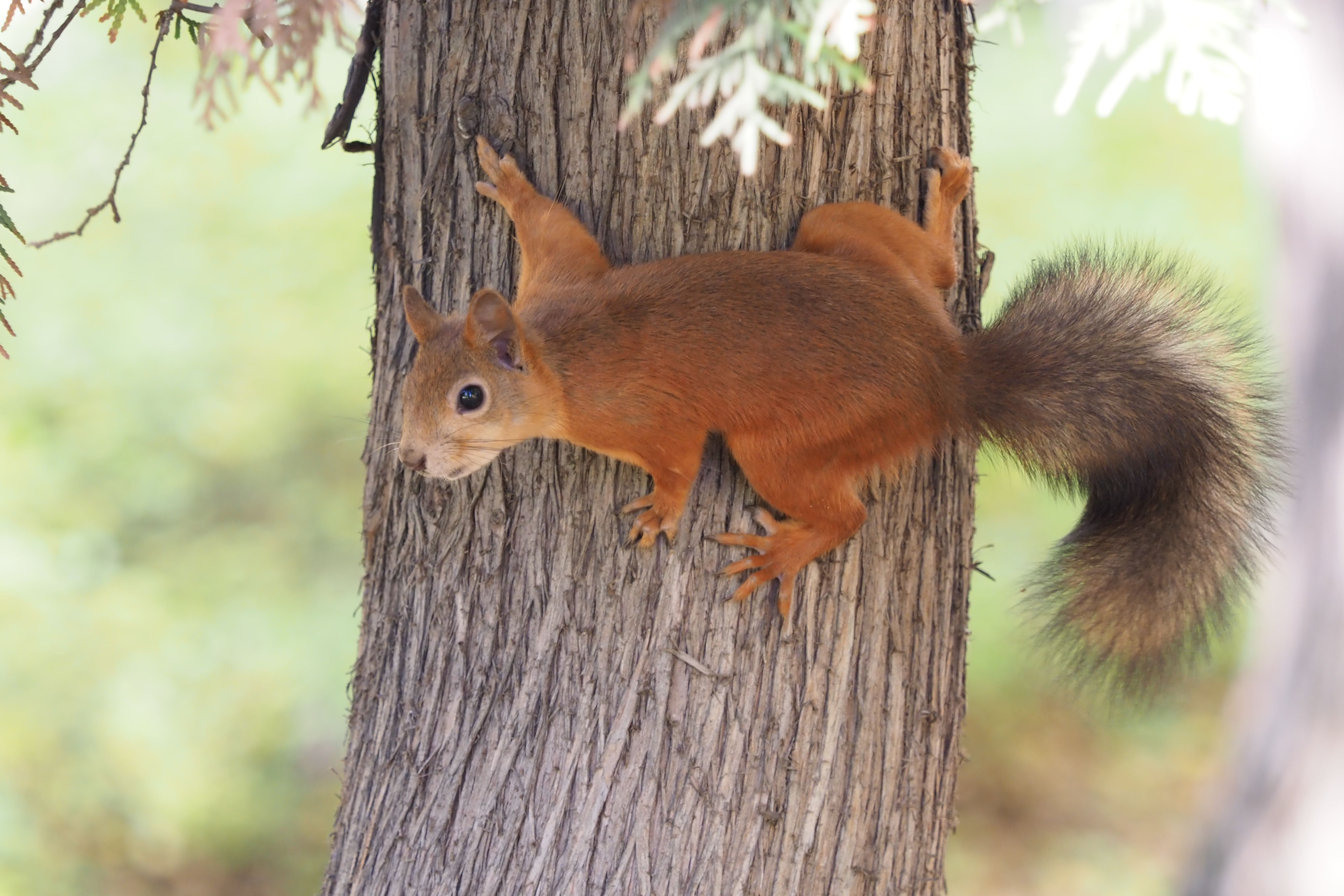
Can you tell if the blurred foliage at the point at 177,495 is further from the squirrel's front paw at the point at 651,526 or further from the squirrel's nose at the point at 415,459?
the squirrel's front paw at the point at 651,526

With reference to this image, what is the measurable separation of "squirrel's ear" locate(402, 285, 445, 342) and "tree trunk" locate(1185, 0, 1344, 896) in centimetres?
393

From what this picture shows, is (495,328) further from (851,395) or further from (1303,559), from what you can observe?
(1303,559)

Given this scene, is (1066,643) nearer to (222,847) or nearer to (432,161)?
(432,161)

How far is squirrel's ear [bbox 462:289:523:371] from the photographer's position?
6.43 feet

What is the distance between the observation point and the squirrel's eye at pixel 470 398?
2.07 meters

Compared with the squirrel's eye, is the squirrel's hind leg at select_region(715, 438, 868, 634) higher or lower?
lower

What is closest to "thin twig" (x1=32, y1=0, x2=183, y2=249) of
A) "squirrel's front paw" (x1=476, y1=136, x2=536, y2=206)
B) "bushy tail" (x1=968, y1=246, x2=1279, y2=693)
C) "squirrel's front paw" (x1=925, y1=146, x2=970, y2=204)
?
"squirrel's front paw" (x1=476, y1=136, x2=536, y2=206)

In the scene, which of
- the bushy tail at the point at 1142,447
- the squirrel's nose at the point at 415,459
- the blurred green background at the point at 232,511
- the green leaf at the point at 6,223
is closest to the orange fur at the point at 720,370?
the squirrel's nose at the point at 415,459

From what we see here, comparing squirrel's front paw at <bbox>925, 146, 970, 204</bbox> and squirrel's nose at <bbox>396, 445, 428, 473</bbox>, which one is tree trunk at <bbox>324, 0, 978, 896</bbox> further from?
squirrel's nose at <bbox>396, 445, 428, 473</bbox>

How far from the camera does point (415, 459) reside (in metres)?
1.99

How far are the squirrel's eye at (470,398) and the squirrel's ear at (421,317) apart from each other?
0.14m

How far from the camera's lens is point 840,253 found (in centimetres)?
211

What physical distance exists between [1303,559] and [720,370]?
159 inches

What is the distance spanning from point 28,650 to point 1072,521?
19.4 feet
